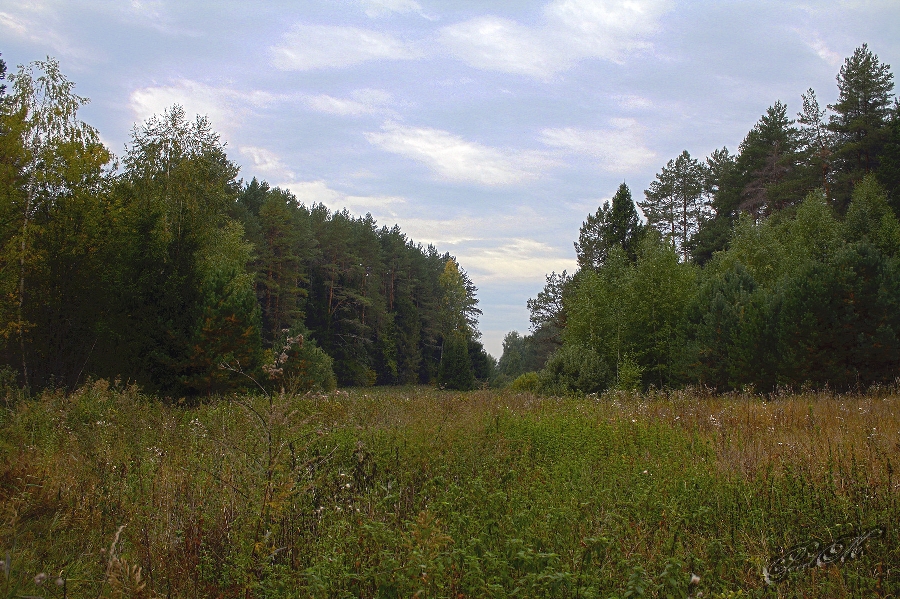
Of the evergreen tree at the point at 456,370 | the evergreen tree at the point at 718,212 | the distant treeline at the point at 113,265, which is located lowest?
the evergreen tree at the point at 456,370

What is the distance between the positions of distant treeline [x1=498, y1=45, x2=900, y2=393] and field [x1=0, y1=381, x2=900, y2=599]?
10019 mm

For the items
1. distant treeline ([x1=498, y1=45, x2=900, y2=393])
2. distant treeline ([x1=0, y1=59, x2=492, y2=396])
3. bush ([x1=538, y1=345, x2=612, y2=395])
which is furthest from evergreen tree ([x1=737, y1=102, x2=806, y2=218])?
distant treeline ([x1=0, y1=59, x2=492, y2=396])

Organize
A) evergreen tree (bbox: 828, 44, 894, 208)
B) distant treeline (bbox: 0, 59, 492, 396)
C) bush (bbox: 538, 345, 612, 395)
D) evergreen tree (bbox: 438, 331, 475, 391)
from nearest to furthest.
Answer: distant treeline (bbox: 0, 59, 492, 396) < bush (bbox: 538, 345, 612, 395) < evergreen tree (bbox: 828, 44, 894, 208) < evergreen tree (bbox: 438, 331, 475, 391)

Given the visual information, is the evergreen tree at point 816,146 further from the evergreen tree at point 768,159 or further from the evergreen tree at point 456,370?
the evergreen tree at point 456,370

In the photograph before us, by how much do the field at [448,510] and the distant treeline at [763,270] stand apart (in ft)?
32.9

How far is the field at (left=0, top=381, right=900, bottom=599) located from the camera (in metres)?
3.39

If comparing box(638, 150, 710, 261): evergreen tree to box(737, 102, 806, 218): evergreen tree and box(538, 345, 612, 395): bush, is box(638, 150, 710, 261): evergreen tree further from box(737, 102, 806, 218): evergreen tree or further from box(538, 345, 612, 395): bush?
box(538, 345, 612, 395): bush

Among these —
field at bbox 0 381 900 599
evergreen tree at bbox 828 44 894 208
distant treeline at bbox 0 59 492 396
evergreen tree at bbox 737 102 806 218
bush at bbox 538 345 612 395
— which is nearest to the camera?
field at bbox 0 381 900 599

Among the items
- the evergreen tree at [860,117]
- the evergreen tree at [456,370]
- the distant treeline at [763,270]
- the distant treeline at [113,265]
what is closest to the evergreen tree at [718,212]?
the distant treeline at [763,270]

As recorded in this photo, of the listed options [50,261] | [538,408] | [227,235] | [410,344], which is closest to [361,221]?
[410,344]

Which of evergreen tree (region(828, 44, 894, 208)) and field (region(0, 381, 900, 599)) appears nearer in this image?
field (region(0, 381, 900, 599))

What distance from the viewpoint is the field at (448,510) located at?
3.39 metres

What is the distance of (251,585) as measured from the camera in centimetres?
323

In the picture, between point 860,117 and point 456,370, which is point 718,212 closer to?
point 860,117
